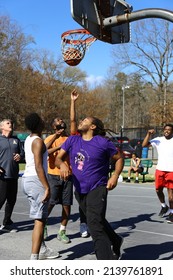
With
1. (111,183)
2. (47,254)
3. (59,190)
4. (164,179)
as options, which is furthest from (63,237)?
(164,179)

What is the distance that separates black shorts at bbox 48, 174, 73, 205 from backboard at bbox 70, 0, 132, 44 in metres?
2.30

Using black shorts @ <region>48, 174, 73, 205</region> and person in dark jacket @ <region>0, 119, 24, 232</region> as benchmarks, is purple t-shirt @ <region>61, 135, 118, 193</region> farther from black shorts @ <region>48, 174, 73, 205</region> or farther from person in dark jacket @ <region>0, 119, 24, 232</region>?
person in dark jacket @ <region>0, 119, 24, 232</region>

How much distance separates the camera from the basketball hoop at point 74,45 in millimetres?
11625

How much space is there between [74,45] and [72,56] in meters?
0.53

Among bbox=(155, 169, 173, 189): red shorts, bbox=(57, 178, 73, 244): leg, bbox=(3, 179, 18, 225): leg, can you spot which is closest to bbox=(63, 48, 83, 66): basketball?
bbox=(155, 169, 173, 189): red shorts

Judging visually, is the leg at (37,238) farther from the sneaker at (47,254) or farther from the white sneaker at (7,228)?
the white sneaker at (7,228)

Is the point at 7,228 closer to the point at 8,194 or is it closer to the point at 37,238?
the point at 8,194

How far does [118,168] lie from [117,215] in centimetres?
→ 420

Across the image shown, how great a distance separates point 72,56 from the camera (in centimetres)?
1162

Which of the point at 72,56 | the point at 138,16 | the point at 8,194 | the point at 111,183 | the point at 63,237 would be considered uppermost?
the point at 72,56

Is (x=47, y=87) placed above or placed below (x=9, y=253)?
above

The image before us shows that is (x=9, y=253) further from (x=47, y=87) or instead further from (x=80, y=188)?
(x=47, y=87)

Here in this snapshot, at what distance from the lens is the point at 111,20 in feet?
20.1

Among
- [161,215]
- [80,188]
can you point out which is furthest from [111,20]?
[161,215]
